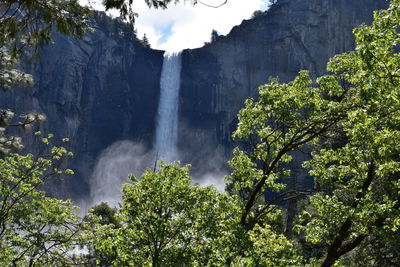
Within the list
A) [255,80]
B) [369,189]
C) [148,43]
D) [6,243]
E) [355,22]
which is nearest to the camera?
[369,189]

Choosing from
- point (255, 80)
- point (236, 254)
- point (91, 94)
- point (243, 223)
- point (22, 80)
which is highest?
point (255, 80)

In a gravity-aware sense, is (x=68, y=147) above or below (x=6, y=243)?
above

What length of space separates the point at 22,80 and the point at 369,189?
8.61 metres

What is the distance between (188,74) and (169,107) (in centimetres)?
754

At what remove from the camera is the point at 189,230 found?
9805 millimetres

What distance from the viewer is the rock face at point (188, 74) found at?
225ft

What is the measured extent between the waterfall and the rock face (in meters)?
1.21

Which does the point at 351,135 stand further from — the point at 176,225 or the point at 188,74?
the point at 188,74

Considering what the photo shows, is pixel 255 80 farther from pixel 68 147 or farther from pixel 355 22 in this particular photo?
pixel 68 147

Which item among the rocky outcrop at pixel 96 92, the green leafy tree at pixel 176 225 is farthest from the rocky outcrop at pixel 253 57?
the green leafy tree at pixel 176 225

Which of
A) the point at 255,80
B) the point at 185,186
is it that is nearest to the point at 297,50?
the point at 255,80

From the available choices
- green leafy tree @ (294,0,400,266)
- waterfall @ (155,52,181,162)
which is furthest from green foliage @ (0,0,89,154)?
waterfall @ (155,52,181,162)

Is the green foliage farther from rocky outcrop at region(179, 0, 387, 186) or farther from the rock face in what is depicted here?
the rock face

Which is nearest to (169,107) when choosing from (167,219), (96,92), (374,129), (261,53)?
(96,92)
